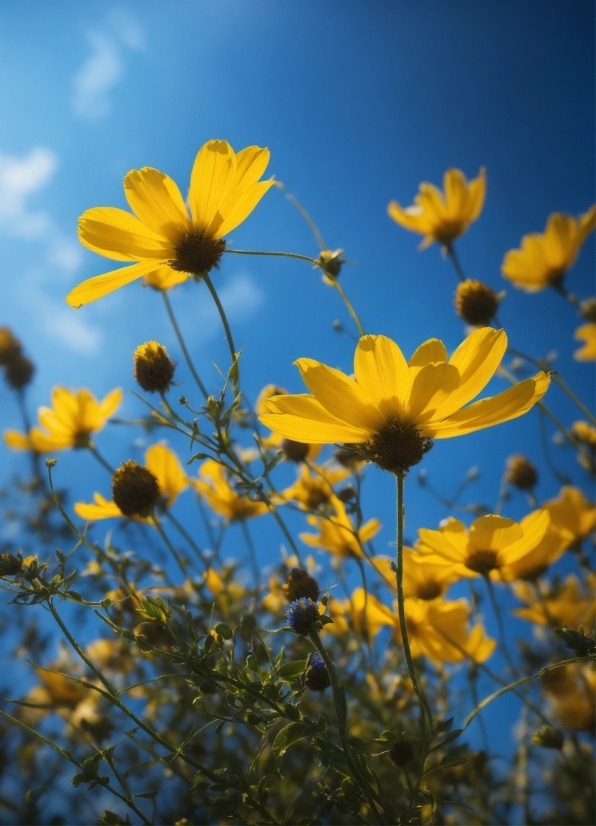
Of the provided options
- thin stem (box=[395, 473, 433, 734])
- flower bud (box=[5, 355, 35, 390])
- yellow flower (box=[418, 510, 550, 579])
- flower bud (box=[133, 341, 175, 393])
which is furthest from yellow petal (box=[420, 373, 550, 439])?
flower bud (box=[5, 355, 35, 390])

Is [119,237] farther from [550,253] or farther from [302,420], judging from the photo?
[550,253]

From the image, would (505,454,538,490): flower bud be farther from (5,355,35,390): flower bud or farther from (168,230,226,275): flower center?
(5,355,35,390): flower bud

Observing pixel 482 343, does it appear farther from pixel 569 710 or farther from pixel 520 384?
pixel 569 710

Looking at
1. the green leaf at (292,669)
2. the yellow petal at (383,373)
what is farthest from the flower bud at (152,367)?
the green leaf at (292,669)

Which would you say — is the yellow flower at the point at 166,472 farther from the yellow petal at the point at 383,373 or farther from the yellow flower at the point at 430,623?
the yellow petal at the point at 383,373

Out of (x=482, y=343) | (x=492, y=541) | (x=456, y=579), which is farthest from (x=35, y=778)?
(x=482, y=343)

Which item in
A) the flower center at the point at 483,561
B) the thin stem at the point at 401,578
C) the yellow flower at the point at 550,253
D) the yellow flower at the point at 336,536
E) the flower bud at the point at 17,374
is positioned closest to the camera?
the thin stem at the point at 401,578

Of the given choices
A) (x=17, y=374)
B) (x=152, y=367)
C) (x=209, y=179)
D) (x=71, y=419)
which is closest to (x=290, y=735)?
(x=152, y=367)
